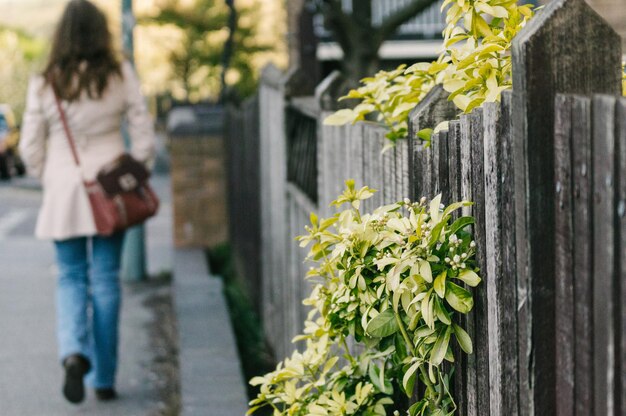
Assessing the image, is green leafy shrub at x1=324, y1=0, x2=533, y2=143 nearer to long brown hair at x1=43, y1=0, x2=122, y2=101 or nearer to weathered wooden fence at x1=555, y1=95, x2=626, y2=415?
weathered wooden fence at x1=555, y1=95, x2=626, y2=415

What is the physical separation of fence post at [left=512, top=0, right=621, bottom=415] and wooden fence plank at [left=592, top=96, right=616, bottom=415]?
0.17 meters

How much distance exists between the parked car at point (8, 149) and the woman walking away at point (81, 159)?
20233 millimetres

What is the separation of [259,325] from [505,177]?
4.93 metres

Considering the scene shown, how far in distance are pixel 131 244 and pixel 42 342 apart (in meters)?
1.67

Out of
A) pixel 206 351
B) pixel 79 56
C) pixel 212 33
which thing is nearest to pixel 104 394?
pixel 206 351

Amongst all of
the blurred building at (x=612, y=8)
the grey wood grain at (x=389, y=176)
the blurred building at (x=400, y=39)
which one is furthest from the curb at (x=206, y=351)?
the blurred building at (x=400, y=39)

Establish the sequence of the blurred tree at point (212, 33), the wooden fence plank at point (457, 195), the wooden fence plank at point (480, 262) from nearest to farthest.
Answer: the wooden fence plank at point (480, 262) → the wooden fence plank at point (457, 195) → the blurred tree at point (212, 33)

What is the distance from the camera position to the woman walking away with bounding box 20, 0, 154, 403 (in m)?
5.19

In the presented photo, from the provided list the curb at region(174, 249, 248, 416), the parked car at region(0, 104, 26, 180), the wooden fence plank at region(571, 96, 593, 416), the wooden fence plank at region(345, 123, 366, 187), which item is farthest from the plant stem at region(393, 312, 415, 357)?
the parked car at region(0, 104, 26, 180)

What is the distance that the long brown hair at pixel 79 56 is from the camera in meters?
5.26

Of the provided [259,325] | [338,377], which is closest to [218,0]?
[259,325]

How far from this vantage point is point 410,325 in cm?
230

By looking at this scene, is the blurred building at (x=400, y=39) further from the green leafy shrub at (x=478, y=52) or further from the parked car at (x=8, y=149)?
the green leafy shrub at (x=478, y=52)

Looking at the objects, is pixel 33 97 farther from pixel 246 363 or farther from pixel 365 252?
pixel 365 252
